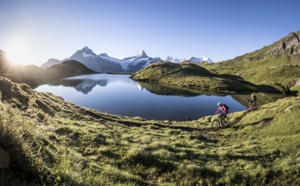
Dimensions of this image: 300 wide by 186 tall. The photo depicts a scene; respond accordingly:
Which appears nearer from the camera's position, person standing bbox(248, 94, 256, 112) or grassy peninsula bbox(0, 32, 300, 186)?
grassy peninsula bbox(0, 32, 300, 186)

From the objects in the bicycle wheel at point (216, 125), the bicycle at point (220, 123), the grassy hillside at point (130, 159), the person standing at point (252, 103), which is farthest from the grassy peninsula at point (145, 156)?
the person standing at point (252, 103)

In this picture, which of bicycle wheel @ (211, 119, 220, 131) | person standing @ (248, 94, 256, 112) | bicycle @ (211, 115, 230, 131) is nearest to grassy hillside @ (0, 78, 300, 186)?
bicycle @ (211, 115, 230, 131)

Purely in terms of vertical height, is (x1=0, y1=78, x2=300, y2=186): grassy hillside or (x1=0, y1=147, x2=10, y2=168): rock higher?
(x1=0, y1=147, x2=10, y2=168): rock

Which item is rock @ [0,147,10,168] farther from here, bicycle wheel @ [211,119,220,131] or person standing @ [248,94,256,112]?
person standing @ [248,94,256,112]

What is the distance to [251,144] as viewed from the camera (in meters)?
22.8

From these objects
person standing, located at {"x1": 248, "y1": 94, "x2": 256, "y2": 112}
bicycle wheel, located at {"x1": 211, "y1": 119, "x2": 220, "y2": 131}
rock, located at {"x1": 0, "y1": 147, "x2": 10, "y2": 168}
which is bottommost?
bicycle wheel, located at {"x1": 211, "y1": 119, "x2": 220, "y2": 131}

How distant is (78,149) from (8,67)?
523 feet

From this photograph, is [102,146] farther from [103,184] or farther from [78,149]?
[103,184]

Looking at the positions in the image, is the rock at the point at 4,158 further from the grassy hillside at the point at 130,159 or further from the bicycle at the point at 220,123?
the bicycle at the point at 220,123

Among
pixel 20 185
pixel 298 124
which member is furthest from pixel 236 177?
pixel 298 124

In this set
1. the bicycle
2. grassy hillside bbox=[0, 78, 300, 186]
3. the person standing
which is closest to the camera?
grassy hillside bbox=[0, 78, 300, 186]

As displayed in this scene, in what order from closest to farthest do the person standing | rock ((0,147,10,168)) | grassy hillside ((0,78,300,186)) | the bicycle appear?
1. rock ((0,147,10,168))
2. grassy hillside ((0,78,300,186))
3. the bicycle
4. the person standing

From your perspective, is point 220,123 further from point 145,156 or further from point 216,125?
point 145,156

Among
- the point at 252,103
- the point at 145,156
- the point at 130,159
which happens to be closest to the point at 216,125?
the point at 252,103
